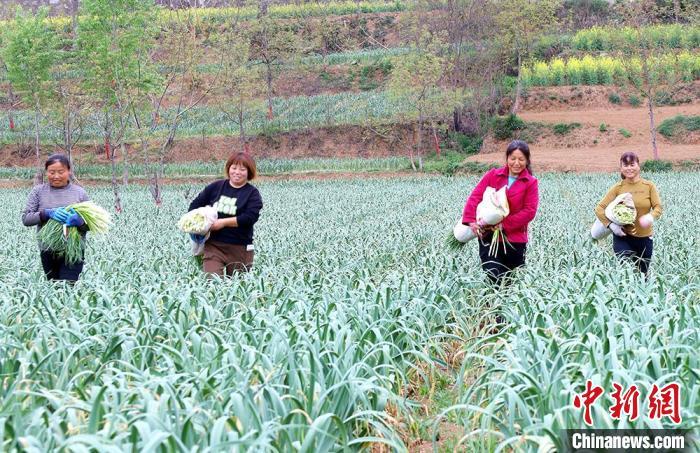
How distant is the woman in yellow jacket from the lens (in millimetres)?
7355

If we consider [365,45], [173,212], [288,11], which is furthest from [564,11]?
[173,212]

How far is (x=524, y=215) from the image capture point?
652 centimetres

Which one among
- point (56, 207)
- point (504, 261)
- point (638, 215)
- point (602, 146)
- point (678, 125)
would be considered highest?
point (678, 125)

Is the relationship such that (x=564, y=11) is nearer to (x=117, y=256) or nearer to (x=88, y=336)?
(x=117, y=256)

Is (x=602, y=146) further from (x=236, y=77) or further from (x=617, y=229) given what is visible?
(x=617, y=229)

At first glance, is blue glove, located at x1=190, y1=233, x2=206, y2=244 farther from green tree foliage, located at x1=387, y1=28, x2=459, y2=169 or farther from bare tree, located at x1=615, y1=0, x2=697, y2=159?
bare tree, located at x1=615, y1=0, x2=697, y2=159

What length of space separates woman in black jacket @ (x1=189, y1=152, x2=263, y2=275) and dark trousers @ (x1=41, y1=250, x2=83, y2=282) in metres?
1.20

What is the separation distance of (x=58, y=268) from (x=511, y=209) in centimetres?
405

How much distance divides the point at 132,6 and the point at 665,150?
77.0 ft

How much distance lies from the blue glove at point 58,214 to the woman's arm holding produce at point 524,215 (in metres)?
3.72

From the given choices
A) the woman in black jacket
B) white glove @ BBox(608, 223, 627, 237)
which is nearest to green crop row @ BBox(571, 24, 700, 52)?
white glove @ BBox(608, 223, 627, 237)

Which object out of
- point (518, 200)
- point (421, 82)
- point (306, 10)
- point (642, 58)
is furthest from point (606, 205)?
point (306, 10)

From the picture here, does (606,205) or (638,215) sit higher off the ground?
(606,205)

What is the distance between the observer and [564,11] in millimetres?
59000
